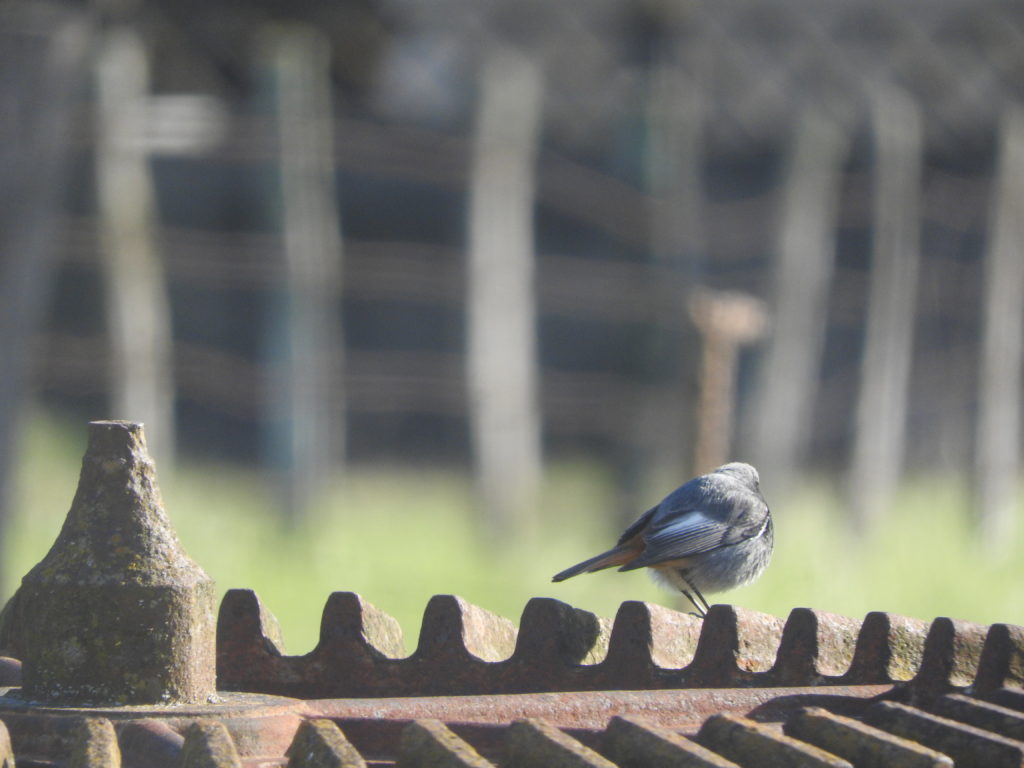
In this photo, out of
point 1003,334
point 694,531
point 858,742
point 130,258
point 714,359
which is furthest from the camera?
point 1003,334

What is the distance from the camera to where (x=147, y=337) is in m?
8.01

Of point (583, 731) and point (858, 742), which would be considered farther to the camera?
point (583, 731)

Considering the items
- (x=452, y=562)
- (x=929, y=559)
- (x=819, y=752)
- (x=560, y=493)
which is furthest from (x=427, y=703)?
(x=929, y=559)

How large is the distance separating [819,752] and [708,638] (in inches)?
21.7

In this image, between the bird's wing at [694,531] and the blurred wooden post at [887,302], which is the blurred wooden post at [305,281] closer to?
the bird's wing at [694,531]

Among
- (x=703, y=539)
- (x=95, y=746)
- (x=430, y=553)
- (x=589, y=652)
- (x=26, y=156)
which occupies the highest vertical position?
(x=26, y=156)

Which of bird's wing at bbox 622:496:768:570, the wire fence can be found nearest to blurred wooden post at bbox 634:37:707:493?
the wire fence

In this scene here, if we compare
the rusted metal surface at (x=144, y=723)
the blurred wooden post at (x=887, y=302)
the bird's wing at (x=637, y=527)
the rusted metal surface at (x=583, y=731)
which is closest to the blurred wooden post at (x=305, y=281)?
the bird's wing at (x=637, y=527)

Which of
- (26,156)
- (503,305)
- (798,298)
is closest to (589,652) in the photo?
(26,156)

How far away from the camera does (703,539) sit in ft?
17.7

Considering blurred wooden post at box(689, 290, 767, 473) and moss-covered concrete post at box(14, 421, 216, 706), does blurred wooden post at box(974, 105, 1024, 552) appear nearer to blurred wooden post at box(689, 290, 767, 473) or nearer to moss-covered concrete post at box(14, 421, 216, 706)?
blurred wooden post at box(689, 290, 767, 473)

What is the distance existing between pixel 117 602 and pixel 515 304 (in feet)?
21.6

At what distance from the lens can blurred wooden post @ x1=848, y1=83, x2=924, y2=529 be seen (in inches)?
401

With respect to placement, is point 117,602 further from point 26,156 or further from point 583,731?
point 26,156
